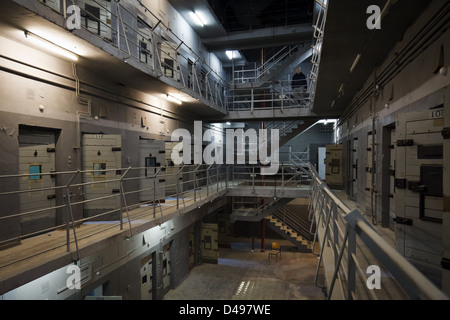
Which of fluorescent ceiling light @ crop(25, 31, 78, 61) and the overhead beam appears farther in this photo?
the overhead beam

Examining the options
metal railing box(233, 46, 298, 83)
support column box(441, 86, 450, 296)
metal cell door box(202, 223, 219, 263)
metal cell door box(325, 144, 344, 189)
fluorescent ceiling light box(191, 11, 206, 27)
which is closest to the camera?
support column box(441, 86, 450, 296)

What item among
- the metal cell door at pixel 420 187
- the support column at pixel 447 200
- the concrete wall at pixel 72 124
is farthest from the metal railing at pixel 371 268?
the concrete wall at pixel 72 124

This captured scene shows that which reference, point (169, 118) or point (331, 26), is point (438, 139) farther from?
point (169, 118)

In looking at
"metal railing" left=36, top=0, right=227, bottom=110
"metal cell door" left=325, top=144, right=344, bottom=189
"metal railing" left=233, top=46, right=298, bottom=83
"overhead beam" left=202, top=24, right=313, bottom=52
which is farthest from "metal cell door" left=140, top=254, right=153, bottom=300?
"overhead beam" left=202, top=24, right=313, bottom=52

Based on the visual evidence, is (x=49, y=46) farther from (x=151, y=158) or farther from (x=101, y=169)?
(x=151, y=158)

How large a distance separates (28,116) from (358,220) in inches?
212

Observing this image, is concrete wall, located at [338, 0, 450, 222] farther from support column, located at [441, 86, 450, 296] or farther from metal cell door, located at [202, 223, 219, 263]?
metal cell door, located at [202, 223, 219, 263]

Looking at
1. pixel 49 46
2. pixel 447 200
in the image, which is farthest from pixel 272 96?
pixel 447 200

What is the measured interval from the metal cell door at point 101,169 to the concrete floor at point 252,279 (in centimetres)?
426

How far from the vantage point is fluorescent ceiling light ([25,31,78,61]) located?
4.33 m

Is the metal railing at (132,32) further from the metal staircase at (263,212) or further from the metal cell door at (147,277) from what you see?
the metal staircase at (263,212)

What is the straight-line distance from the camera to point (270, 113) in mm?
11430

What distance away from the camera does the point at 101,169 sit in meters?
5.89

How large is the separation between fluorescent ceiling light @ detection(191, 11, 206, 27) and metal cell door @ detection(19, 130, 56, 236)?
26.7ft
